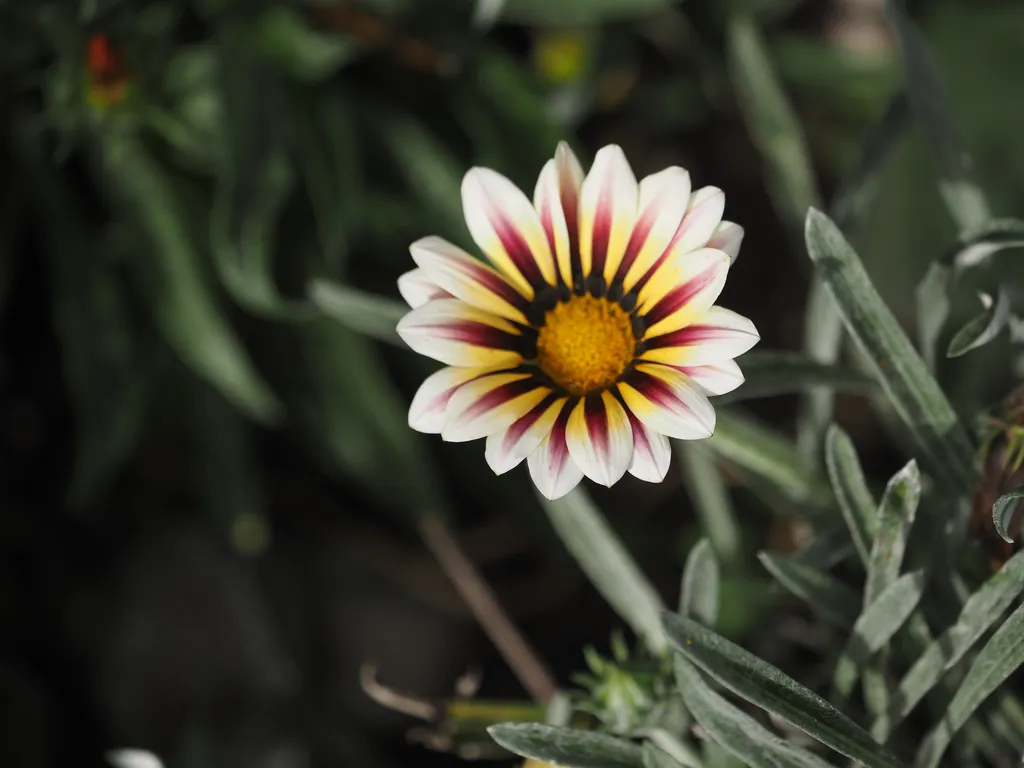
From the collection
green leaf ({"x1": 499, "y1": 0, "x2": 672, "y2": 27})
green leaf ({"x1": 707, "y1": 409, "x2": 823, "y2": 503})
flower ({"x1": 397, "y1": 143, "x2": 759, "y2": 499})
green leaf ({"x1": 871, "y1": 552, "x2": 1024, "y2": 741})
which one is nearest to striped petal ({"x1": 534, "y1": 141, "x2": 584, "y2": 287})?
flower ({"x1": 397, "y1": 143, "x2": 759, "y2": 499})

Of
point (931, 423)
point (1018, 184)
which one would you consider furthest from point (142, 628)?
point (1018, 184)

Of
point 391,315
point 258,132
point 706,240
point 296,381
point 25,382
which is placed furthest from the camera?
point 25,382

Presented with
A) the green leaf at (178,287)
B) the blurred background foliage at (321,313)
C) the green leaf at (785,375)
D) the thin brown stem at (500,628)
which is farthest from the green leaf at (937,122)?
the green leaf at (178,287)

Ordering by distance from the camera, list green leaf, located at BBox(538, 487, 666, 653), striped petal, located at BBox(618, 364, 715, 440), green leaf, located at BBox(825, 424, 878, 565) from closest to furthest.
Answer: striped petal, located at BBox(618, 364, 715, 440) < green leaf, located at BBox(825, 424, 878, 565) < green leaf, located at BBox(538, 487, 666, 653)

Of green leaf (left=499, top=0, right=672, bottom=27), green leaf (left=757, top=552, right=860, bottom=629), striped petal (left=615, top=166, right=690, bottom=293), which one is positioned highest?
green leaf (left=499, top=0, right=672, bottom=27)

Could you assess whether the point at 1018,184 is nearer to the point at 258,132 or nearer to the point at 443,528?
the point at 443,528

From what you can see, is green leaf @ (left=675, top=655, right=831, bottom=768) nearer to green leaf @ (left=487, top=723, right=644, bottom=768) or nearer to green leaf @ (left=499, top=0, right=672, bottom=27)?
green leaf @ (left=487, top=723, right=644, bottom=768)

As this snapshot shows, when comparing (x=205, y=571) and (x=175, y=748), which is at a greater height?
(x=205, y=571)
